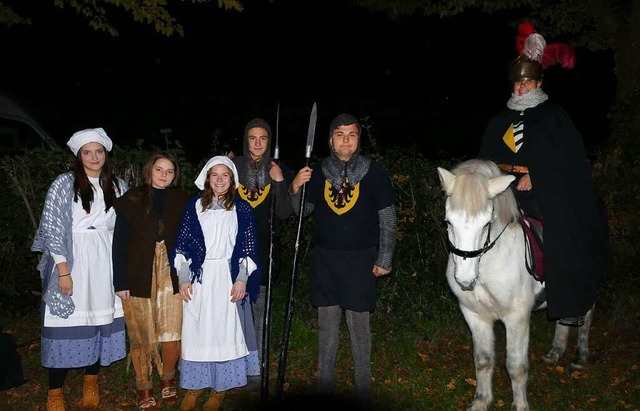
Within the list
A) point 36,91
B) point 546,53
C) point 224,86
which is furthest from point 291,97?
point 546,53

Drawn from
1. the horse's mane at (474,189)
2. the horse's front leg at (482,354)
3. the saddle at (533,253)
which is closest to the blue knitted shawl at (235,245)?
the horse's mane at (474,189)

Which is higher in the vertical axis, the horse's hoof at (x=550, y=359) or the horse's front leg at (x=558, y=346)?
the horse's front leg at (x=558, y=346)

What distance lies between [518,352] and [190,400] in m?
2.72

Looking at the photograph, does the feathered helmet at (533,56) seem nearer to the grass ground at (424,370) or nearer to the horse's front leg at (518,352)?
the horse's front leg at (518,352)

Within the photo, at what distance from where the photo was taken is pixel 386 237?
4930 mm

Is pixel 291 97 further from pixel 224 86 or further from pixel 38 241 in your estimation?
pixel 38 241

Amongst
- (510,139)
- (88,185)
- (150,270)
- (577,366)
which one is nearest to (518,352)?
(510,139)

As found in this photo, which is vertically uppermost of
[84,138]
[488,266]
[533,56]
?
[533,56]

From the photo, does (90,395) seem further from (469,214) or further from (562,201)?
(562,201)

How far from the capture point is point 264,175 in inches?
209

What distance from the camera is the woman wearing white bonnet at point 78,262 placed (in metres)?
4.98

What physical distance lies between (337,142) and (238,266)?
1.26m

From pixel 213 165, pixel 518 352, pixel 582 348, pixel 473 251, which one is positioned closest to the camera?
pixel 473 251

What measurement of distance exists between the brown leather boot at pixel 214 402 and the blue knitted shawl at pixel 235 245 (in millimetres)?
871
